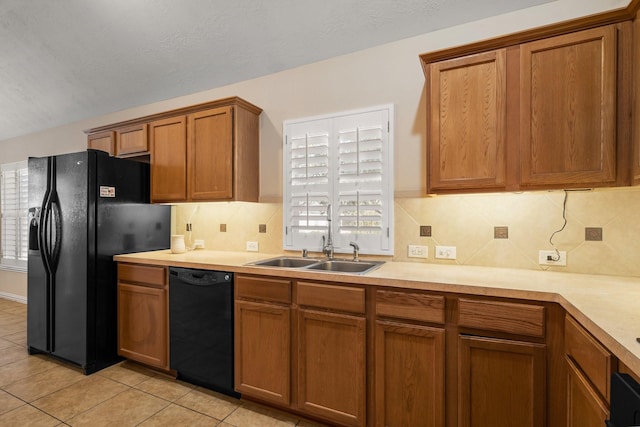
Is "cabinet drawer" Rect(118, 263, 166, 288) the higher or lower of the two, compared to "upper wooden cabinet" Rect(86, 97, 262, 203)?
lower

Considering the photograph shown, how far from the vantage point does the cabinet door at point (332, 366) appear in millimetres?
1842

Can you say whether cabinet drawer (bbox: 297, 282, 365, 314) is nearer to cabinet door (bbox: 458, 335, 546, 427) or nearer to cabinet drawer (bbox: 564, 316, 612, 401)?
cabinet door (bbox: 458, 335, 546, 427)

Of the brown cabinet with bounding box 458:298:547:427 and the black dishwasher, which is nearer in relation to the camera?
the brown cabinet with bounding box 458:298:547:427

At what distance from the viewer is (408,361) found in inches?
68.1

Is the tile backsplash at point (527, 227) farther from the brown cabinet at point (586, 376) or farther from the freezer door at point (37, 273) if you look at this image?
the freezer door at point (37, 273)

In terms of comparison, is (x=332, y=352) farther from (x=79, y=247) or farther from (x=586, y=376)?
(x=79, y=247)

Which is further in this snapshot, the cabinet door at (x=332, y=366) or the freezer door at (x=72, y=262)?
the freezer door at (x=72, y=262)

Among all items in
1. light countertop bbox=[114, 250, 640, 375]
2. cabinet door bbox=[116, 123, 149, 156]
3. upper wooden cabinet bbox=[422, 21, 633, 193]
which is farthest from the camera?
cabinet door bbox=[116, 123, 149, 156]

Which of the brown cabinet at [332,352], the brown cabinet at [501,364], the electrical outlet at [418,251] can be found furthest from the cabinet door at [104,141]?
the brown cabinet at [501,364]

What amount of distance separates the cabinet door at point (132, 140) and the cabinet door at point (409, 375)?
283 cm

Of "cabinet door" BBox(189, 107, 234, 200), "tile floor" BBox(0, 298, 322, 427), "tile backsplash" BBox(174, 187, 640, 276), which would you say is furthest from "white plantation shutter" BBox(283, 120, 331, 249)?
"tile floor" BBox(0, 298, 322, 427)

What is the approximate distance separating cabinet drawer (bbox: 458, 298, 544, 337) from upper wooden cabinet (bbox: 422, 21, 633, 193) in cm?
71

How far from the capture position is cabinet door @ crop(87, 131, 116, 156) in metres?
3.31

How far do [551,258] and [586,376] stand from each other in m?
0.98
